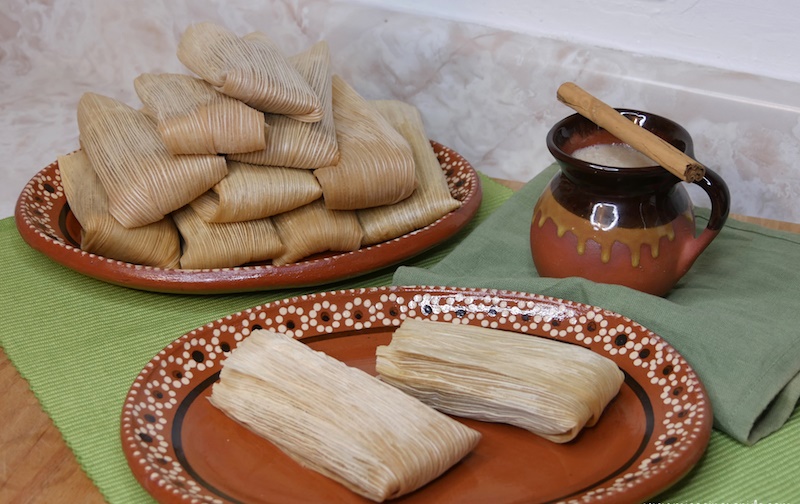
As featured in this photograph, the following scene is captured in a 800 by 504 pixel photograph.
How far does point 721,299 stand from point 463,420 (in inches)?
11.4

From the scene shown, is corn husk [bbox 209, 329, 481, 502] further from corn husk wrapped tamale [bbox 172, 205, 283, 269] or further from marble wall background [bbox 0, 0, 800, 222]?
marble wall background [bbox 0, 0, 800, 222]

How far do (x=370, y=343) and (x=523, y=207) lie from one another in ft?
1.03

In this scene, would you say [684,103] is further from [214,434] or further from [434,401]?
[214,434]

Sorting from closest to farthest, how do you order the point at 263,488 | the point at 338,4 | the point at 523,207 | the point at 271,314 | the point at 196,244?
the point at 263,488, the point at 271,314, the point at 196,244, the point at 523,207, the point at 338,4

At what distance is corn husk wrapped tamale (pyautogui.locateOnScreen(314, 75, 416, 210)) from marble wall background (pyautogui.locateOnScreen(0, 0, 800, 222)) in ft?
0.80

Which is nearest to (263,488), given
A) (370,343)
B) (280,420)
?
(280,420)

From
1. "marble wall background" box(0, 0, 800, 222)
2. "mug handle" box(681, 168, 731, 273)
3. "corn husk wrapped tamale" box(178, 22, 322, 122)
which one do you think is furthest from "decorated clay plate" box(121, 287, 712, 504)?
"marble wall background" box(0, 0, 800, 222)

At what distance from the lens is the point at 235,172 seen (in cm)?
95

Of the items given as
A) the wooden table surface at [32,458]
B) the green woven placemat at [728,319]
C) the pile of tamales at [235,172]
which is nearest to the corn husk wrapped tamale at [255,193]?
the pile of tamales at [235,172]

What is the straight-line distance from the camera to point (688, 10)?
112 centimetres

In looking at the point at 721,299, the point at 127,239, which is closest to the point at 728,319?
the point at 721,299

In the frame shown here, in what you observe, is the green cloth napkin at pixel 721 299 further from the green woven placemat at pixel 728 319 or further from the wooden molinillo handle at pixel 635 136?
the wooden molinillo handle at pixel 635 136

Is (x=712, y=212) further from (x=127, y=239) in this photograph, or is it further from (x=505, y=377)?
(x=127, y=239)

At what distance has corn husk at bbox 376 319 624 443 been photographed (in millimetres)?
681
